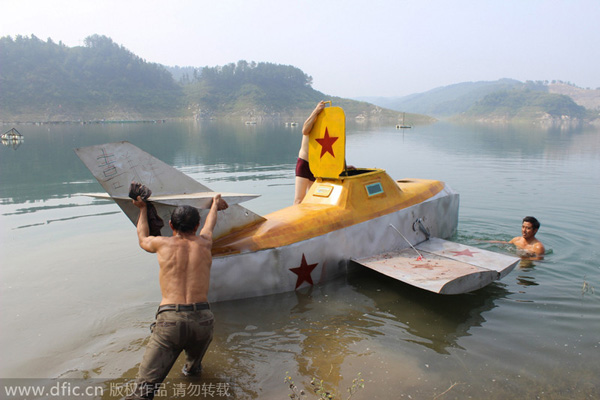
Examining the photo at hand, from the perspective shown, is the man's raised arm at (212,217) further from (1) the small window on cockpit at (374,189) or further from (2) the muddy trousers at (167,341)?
(1) the small window on cockpit at (374,189)

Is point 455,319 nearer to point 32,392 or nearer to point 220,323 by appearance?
point 220,323

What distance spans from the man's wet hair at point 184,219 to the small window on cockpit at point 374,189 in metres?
4.00

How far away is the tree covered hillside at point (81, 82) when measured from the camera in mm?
118188

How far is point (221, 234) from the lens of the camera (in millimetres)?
6066

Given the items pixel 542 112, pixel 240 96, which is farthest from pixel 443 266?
pixel 542 112

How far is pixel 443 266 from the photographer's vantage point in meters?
6.47

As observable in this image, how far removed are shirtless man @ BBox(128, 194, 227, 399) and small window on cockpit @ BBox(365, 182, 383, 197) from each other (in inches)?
152

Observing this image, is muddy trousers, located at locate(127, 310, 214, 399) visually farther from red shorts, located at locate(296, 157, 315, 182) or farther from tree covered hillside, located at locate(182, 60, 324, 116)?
tree covered hillside, located at locate(182, 60, 324, 116)

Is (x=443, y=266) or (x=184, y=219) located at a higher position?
(x=184, y=219)

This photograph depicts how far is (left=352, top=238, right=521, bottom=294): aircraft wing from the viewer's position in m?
5.77

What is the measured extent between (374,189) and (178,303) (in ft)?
14.8

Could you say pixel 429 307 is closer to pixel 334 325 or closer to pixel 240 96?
pixel 334 325

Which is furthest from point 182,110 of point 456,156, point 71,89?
point 456,156

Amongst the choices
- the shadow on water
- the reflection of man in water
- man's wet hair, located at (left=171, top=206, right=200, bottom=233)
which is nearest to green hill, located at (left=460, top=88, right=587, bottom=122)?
the reflection of man in water
